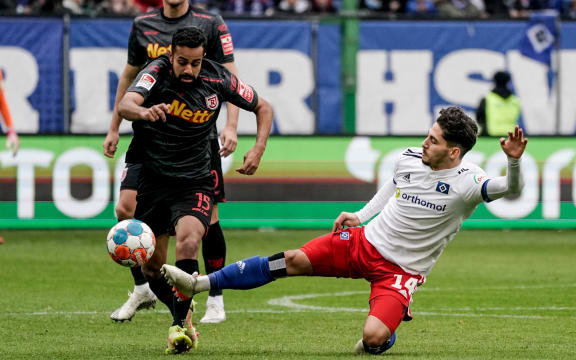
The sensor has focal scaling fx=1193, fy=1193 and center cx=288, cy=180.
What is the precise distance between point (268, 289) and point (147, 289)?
244 cm

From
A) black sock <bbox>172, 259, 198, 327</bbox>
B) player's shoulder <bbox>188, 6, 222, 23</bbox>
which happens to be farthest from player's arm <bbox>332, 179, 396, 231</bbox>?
player's shoulder <bbox>188, 6, 222, 23</bbox>

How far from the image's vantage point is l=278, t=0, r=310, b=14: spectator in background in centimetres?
1993

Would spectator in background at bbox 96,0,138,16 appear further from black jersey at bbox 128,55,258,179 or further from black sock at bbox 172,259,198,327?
black sock at bbox 172,259,198,327

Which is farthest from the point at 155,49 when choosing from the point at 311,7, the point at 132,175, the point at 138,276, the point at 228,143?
the point at 311,7

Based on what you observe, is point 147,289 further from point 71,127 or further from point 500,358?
point 71,127

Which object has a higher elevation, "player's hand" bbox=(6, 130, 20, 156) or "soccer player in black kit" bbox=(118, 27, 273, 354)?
"soccer player in black kit" bbox=(118, 27, 273, 354)

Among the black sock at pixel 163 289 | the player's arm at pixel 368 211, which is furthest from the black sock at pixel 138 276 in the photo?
the player's arm at pixel 368 211

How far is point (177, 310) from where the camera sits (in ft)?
23.6

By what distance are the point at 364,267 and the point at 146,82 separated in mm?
1758

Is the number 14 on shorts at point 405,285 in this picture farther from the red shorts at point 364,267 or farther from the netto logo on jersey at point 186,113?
the netto logo on jersey at point 186,113

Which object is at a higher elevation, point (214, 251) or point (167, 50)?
point (167, 50)

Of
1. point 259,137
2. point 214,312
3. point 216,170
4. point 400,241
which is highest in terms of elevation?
point 259,137

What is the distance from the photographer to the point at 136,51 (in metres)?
9.03

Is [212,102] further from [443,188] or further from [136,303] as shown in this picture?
[136,303]
